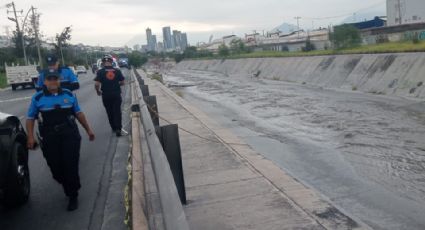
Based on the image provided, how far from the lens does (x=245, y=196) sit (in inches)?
244

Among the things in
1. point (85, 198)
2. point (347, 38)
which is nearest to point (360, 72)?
point (347, 38)

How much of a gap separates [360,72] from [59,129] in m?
25.1

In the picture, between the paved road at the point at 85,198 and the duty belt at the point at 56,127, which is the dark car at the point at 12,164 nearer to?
the paved road at the point at 85,198

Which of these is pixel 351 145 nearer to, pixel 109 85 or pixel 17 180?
pixel 109 85

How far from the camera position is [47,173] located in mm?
8141

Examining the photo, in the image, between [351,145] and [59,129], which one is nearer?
[59,129]

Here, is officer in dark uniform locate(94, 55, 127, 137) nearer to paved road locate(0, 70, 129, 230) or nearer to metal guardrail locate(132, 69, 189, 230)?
paved road locate(0, 70, 129, 230)

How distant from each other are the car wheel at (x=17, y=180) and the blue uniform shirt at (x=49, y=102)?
1.85ft

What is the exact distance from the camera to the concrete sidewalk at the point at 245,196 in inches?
206

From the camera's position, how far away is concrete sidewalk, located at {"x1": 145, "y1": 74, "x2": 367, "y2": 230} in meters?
5.24

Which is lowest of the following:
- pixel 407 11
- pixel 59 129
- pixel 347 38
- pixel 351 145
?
pixel 351 145

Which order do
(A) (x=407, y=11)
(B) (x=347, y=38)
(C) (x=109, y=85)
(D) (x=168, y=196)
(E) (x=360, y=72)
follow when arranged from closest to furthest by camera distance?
(D) (x=168, y=196), (C) (x=109, y=85), (E) (x=360, y=72), (B) (x=347, y=38), (A) (x=407, y=11)

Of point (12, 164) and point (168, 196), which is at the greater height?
point (168, 196)

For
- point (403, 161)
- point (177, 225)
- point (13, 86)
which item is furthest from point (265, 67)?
point (177, 225)
